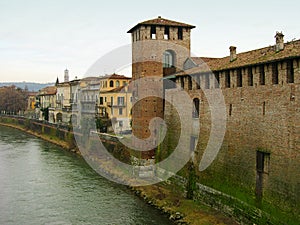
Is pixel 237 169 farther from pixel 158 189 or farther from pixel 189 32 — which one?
pixel 189 32

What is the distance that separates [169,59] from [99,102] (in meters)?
21.6

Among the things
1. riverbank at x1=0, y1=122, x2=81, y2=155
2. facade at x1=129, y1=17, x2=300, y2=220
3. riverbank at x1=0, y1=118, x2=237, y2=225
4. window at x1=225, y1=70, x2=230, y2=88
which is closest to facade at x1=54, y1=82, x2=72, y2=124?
riverbank at x1=0, y1=122, x2=81, y2=155

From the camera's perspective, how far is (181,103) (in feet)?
63.8

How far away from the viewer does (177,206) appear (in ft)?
55.5

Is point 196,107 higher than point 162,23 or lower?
lower

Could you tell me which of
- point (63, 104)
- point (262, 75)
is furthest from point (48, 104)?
point (262, 75)

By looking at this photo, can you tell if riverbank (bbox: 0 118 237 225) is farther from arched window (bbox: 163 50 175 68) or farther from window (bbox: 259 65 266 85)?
arched window (bbox: 163 50 175 68)

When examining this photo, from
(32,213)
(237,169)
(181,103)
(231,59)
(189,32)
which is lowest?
(32,213)

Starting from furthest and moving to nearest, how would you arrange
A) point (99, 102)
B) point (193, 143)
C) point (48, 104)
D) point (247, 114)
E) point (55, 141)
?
point (48, 104)
point (99, 102)
point (55, 141)
point (193, 143)
point (247, 114)

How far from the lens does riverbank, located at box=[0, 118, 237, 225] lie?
15.1 m

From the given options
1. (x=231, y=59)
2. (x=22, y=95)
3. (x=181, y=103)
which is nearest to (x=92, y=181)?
(x=181, y=103)

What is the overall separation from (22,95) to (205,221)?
75.2 meters

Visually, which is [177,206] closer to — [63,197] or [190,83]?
[190,83]

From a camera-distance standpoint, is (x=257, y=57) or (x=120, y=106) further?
(x=120, y=106)
